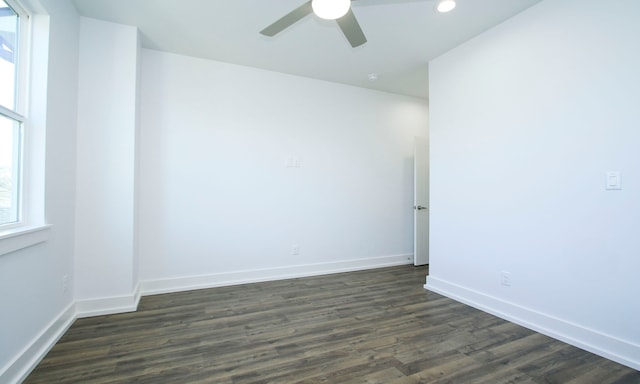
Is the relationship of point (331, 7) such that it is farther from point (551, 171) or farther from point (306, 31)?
point (551, 171)

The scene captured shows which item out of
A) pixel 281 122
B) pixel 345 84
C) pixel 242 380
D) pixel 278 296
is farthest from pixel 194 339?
pixel 345 84

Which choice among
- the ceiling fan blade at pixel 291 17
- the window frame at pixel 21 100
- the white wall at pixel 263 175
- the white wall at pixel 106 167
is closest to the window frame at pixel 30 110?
the window frame at pixel 21 100

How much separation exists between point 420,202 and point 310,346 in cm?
295

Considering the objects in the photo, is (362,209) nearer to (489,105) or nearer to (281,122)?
(281,122)

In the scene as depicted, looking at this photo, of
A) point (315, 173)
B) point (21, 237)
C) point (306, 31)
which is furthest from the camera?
point (315, 173)

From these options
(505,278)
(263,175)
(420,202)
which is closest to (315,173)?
(263,175)

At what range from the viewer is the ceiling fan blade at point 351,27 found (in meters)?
1.72

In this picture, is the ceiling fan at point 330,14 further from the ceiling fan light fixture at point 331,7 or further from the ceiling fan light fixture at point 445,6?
the ceiling fan light fixture at point 445,6

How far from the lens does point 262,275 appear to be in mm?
3648

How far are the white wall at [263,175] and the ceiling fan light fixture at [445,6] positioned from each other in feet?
6.08

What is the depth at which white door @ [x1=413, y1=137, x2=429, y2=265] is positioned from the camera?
436cm

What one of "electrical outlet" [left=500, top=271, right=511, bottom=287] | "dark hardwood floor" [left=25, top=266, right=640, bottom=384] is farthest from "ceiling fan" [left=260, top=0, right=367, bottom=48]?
"electrical outlet" [left=500, top=271, right=511, bottom=287]

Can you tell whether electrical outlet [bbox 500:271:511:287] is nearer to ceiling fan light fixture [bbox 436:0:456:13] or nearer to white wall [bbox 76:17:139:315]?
ceiling fan light fixture [bbox 436:0:456:13]

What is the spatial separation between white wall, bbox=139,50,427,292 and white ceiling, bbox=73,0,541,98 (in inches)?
14.3
